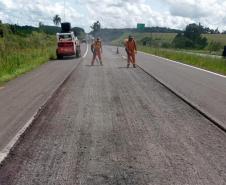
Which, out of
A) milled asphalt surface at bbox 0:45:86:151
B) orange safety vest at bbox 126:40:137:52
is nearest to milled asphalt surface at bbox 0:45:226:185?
milled asphalt surface at bbox 0:45:86:151

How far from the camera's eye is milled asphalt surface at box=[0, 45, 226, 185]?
18.0 feet

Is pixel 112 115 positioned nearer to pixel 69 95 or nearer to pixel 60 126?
pixel 60 126

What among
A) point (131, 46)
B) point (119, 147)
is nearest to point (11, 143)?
point (119, 147)

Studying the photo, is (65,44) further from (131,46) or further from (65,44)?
(131,46)

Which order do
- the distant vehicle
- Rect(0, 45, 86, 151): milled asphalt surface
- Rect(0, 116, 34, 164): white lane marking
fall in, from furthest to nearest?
the distant vehicle → Rect(0, 45, 86, 151): milled asphalt surface → Rect(0, 116, 34, 164): white lane marking

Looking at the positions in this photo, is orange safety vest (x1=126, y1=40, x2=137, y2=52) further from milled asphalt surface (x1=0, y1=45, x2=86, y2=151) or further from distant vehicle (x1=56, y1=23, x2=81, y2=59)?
milled asphalt surface (x1=0, y1=45, x2=86, y2=151)

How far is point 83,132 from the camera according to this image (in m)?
7.97

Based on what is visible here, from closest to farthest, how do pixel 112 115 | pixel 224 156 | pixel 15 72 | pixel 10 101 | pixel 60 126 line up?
pixel 224 156, pixel 60 126, pixel 112 115, pixel 10 101, pixel 15 72

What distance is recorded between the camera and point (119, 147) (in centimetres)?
687

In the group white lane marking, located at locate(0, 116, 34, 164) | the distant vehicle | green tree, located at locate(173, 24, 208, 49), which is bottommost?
green tree, located at locate(173, 24, 208, 49)

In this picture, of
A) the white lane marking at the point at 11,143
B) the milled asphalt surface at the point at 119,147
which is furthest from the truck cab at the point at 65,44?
the white lane marking at the point at 11,143

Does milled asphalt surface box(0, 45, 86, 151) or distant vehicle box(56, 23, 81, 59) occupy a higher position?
milled asphalt surface box(0, 45, 86, 151)

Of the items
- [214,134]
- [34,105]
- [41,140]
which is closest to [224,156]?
[214,134]

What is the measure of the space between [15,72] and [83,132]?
48.1 feet
